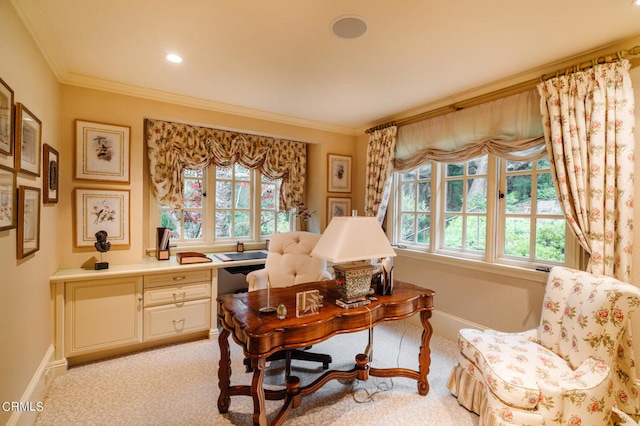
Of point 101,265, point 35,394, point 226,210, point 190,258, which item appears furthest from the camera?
point 226,210

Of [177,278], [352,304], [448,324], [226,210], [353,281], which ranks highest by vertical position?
[226,210]

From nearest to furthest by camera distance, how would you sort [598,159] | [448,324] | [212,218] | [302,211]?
1. [598,159]
2. [448,324]
3. [212,218]
4. [302,211]

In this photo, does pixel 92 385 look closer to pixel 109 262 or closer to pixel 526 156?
pixel 109 262

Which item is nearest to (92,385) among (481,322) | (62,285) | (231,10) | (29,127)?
(62,285)

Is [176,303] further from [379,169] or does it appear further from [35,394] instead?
[379,169]

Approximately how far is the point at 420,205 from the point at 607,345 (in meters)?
2.12

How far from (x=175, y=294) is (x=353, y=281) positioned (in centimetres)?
194

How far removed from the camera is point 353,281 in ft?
6.13

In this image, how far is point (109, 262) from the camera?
2.76 m

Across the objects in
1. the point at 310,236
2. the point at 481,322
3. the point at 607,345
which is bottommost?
the point at 481,322

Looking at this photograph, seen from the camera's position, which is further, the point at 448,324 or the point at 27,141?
the point at 448,324

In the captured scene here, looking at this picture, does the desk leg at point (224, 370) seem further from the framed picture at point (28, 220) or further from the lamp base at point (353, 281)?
the framed picture at point (28, 220)

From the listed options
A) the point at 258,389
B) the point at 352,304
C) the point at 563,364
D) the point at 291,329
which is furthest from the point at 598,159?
the point at 258,389

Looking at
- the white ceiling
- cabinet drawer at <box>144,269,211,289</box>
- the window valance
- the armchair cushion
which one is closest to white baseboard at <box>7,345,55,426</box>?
cabinet drawer at <box>144,269,211,289</box>
